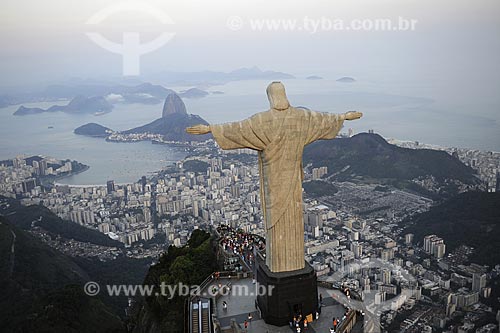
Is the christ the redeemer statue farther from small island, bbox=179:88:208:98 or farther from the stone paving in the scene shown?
small island, bbox=179:88:208:98

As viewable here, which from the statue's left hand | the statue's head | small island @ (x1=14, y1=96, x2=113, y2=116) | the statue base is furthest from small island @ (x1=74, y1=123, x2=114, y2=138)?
the statue's left hand

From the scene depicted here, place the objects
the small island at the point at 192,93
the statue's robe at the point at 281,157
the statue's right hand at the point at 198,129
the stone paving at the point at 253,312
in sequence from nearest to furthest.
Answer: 1. the statue's right hand at the point at 198,129
2. the statue's robe at the point at 281,157
3. the stone paving at the point at 253,312
4. the small island at the point at 192,93

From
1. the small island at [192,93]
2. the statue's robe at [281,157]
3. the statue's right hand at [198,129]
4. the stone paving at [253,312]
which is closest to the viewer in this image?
the statue's right hand at [198,129]

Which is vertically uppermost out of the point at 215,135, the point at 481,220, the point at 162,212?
the point at 215,135

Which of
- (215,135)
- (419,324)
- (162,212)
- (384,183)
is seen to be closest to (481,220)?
(419,324)

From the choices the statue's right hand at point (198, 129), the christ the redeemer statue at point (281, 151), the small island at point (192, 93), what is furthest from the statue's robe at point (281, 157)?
the small island at point (192, 93)

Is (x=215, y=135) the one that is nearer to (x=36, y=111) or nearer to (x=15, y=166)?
(x=15, y=166)

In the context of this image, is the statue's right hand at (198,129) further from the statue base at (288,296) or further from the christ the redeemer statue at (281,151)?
the statue base at (288,296)
